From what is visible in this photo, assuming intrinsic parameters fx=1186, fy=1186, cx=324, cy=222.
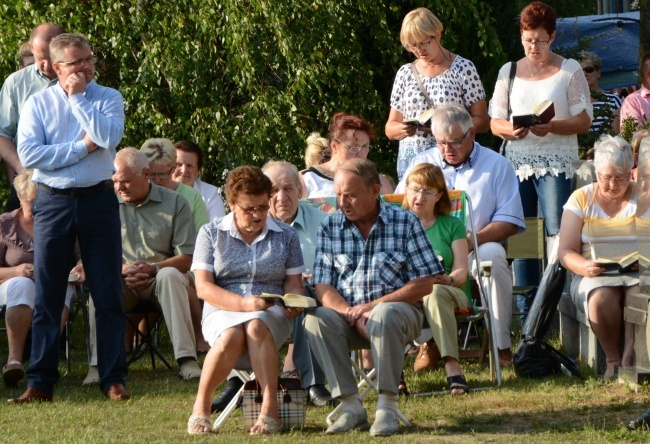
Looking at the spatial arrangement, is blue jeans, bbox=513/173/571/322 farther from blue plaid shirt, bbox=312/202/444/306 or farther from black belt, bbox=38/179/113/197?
black belt, bbox=38/179/113/197

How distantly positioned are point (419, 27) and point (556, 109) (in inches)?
43.1

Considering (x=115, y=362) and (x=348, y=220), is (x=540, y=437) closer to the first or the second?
(x=348, y=220)

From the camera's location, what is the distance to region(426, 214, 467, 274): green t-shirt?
7.10 metres

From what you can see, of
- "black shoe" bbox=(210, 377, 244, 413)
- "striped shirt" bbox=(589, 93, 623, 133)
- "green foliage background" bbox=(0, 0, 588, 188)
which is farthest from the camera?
"striped shirt" bbox=(589, 93, 623, 133)

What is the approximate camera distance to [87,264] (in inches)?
273

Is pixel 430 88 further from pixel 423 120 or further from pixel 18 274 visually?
pixel 18 274

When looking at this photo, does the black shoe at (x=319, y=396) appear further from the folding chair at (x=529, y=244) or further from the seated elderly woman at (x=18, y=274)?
the folding chair at (x=529, y=244)

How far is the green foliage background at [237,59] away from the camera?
10.1 m

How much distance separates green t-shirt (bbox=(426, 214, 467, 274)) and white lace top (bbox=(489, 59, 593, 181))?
121 centimetres

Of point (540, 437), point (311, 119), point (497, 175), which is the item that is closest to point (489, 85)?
point (311, 119)

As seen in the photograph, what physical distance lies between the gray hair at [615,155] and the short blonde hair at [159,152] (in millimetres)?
3176

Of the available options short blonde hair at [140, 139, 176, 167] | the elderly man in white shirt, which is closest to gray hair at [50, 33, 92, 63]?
short blonde hair at [140, 139, 176, 167]

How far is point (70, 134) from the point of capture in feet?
22.6

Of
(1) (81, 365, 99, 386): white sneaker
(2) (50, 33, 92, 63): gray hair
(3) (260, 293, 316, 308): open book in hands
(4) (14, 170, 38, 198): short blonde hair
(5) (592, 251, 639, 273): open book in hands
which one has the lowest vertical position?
(1) (81, 365, 99, 386): white sneaker
